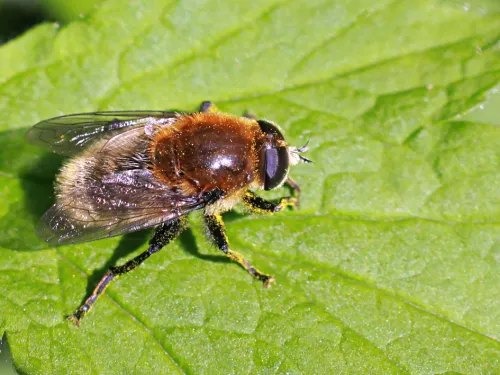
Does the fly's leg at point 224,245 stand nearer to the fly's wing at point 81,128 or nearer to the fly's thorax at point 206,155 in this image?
the fly's thorax at point 206,155

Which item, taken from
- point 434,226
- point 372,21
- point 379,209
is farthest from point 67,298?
point 372,21

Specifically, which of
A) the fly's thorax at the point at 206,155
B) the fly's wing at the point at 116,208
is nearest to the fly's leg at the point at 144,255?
the fly's wing at the point at 116,208

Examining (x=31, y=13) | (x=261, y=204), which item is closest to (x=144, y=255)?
(x=261, y=204)

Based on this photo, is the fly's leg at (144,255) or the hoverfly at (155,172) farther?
the fly's leg at (144,255)

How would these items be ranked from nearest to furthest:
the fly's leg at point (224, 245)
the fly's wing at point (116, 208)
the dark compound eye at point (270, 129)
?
the fly's wing at point (116, 208)
the fly's leg at point (224, 245)
the dark compound eye at point (270, 129)

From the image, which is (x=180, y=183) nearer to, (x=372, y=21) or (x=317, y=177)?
(x=317, y=177)

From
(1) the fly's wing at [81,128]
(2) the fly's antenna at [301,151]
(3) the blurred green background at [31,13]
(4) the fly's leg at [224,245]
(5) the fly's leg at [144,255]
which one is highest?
(3) the blurred green background at [31,13]

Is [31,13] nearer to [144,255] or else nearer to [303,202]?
[144,255]

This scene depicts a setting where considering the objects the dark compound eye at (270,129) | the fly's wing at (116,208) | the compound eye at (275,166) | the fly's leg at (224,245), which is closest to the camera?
the fly's wing at (116,208)
